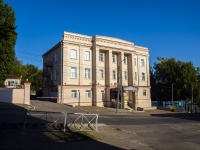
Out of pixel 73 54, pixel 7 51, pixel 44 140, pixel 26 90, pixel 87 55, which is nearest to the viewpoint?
pixel 44 140

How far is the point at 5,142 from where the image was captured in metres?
9.91

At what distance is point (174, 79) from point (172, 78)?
28.6 inches

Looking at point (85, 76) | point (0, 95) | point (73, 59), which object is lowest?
point (0, 95)

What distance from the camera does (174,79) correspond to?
6059 cm

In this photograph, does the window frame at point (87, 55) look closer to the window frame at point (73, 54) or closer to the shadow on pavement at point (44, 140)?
the window frame at point (73, 54)

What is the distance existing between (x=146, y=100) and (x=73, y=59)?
60.4 feet

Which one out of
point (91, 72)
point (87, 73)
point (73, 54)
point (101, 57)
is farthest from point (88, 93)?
point (101, 57)

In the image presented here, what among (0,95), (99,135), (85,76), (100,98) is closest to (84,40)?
(85,76)

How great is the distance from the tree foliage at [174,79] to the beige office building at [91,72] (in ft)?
53.5

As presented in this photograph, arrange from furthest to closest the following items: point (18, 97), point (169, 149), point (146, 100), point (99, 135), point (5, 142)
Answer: point (146, 100) → point (18, 97) → point (99, 135) → point (169, 149) → point (5, 142)

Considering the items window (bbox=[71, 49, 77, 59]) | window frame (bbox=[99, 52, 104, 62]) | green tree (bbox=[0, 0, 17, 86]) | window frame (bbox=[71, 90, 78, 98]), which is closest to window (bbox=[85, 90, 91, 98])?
window frame (bbox=[71, 90, 78, 98])

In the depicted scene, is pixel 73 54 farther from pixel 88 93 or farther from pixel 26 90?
pixel 26 90

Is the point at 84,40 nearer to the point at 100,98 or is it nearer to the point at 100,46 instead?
the point at 100,46

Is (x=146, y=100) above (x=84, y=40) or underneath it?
underneath
